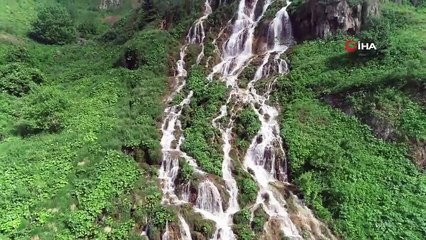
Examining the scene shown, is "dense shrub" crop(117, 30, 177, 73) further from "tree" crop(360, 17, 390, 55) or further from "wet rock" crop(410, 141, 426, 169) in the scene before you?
"wet rock" crop(410, 141, 426, 169)

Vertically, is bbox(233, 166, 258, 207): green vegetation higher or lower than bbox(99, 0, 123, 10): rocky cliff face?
lower

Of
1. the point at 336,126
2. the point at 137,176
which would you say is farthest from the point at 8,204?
the point at 336,126

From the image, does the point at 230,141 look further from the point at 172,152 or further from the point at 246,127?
the point at 172,152

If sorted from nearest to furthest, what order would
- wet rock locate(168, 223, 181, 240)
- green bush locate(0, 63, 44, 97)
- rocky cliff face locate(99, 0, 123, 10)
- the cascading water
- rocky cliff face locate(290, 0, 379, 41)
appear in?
wet rock locate(168, 223, 181, 240)
the cascading water
green bush locate(0, 63, 44, 97)
rocky cliff face locate(290, 0, 379, 41)
rocky cliff face locate(99, 0, 123, 10)

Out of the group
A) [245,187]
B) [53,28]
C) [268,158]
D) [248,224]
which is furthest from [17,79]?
[248,224]

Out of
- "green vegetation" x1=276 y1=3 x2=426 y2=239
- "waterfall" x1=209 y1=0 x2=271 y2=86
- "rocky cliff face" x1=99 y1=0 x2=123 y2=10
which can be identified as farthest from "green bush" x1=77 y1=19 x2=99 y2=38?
"green vegetation" x1=276 y1=3 x2=426 y2=239

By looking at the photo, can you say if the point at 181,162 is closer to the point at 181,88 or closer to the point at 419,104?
the point at 181,88
